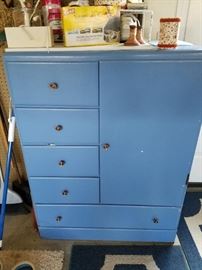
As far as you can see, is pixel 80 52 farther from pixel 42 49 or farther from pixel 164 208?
pixel 164 208

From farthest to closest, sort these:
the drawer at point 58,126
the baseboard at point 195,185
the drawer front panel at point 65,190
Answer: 1. the baseboard at point 195,185
2. the drawer front panel at point 65,190
3. the drawer at point 58,126

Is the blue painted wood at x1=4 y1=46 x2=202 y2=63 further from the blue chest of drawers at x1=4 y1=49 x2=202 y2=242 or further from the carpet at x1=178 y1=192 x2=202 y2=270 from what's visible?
the carpet at x1=178 y1=192 x2=202 y2=270

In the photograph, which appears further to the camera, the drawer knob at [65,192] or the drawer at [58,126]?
the drawer knob at [65,192]

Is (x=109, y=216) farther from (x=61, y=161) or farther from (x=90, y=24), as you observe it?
(x=90, y=24)

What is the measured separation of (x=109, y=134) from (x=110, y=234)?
73cm

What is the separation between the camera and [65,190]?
4.34 feet

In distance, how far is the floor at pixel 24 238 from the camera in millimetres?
1491

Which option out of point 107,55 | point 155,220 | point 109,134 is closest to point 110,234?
point 155,220

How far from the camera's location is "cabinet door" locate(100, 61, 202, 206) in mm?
1009

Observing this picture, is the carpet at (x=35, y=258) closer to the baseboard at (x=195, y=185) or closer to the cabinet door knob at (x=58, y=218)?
the cabinet door knob at (x=58, y=218)

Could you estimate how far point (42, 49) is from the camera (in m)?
1.03

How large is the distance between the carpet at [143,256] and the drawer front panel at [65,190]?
373 millimetres

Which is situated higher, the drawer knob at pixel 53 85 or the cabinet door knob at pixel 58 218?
the drawer knob at pixel 53 85

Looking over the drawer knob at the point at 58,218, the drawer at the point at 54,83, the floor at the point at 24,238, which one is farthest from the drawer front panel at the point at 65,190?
the drawer at the point at 54,83
